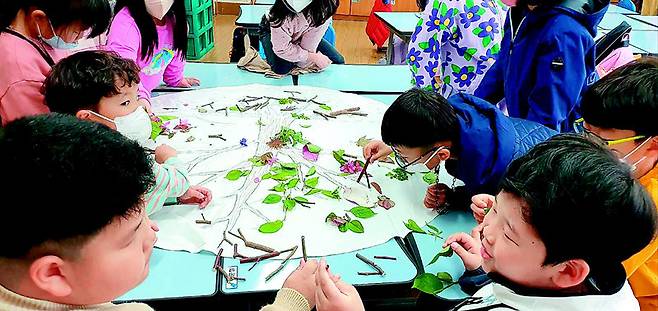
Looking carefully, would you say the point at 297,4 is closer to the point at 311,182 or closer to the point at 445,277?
the point at 311,182

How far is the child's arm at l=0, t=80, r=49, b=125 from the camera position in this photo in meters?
1.54

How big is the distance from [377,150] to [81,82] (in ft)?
2.96

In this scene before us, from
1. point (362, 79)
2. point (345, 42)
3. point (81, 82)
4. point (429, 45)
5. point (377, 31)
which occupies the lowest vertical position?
point (345, 42)

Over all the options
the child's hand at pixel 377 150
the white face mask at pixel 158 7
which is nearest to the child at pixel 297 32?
the white face mask at pixel 158 7

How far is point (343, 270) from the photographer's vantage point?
1.25 meters

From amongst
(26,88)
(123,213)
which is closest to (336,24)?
(26,88)

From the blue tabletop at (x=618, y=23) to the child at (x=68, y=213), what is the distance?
3519 mm

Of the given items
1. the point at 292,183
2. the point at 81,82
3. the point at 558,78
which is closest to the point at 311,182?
the point at 292,183

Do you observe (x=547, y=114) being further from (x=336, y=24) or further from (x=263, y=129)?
(x=336, y=24)

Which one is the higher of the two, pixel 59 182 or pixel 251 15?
pixel 59 182

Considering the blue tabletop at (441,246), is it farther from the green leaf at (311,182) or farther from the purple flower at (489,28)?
the purple flower at (489,28)

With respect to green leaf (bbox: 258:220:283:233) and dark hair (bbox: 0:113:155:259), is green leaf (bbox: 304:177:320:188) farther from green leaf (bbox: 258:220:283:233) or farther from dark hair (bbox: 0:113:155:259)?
dark hair (bbox: 0:113:155:259)

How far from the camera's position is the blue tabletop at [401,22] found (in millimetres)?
3208

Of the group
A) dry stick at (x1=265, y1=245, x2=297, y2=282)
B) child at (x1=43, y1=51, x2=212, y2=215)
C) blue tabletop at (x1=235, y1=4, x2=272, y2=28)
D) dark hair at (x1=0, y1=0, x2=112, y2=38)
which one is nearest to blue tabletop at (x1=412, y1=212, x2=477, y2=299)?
dry stick at (x1=265, y1=245, x2=297, y2=282)
